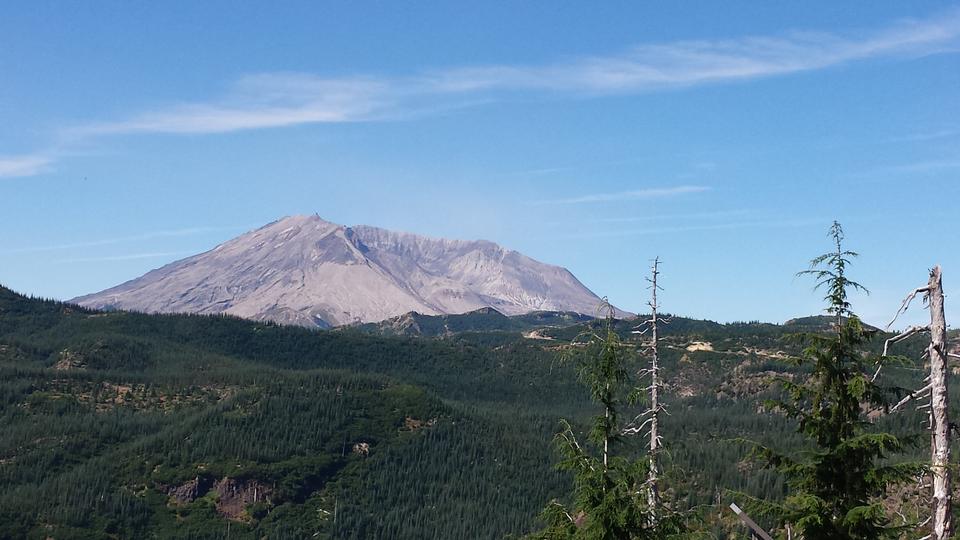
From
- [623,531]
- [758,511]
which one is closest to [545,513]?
[623,531]

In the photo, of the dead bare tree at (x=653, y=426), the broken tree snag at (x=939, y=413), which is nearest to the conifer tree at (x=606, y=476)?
the dead bare tree at (x=653, y=426)

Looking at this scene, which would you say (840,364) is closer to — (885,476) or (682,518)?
(885,476)

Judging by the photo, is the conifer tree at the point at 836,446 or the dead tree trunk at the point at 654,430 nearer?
the conifer tree at the point at 836,446

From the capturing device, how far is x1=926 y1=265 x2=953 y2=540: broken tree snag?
1153 inches

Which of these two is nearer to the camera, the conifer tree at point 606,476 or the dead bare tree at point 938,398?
the dead bare tree at point 938,398

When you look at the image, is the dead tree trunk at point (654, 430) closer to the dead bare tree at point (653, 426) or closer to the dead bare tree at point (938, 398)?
the dead bare tree at point (653, 426)

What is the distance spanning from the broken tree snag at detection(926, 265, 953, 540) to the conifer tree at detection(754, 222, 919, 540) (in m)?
2.38

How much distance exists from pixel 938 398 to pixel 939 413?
57 centimetres

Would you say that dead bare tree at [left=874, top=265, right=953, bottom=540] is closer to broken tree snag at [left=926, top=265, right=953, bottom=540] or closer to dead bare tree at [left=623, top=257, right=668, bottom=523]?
broken tree snag at [left=926, top=265, right=953, bottom=540]

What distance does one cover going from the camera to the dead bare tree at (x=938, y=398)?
29.3m

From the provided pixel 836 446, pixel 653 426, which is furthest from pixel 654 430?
pixel 836 446

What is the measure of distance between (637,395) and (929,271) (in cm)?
1429

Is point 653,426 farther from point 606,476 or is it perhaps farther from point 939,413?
point 939,413

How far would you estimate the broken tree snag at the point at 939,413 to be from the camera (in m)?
29.3
